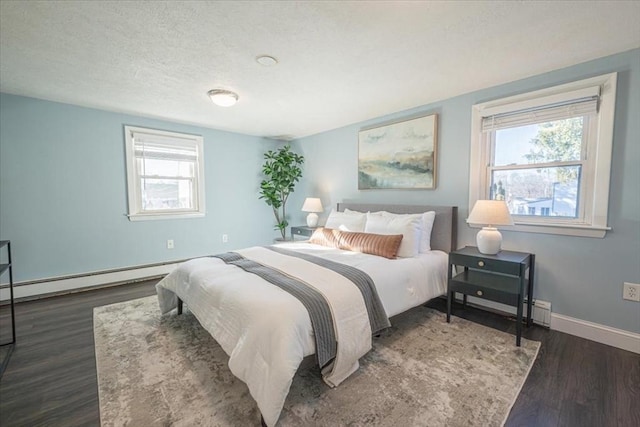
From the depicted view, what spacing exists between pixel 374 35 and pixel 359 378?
2.34 meters

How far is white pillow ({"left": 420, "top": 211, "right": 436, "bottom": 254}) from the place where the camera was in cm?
292

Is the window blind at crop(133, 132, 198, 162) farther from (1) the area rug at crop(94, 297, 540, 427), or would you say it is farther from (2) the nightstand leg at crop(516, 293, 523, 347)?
(2) the nightstand leg at crop(516, 293, 523, 347)

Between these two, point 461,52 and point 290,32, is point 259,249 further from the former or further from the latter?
point 461,52

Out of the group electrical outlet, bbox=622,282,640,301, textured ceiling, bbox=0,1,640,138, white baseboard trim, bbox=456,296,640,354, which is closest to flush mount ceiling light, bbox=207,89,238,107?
textured ceiling, bbox=0,1,640,138

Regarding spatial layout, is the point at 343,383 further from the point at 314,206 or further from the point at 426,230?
the point at 314,206

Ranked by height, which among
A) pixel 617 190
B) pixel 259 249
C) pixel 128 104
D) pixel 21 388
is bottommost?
pixel 21 388

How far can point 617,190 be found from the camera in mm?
2096

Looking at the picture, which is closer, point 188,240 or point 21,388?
point 21,388

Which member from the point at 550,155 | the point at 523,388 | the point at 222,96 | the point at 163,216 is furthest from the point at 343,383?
the point at 163,216

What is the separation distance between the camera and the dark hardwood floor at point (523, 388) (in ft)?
4.83

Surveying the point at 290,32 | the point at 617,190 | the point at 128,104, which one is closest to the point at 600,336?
the point at 617,190

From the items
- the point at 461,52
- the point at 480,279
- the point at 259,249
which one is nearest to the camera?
the point at 461,52

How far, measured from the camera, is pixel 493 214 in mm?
2354

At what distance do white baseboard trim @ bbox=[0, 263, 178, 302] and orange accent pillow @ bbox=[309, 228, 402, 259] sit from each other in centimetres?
254
